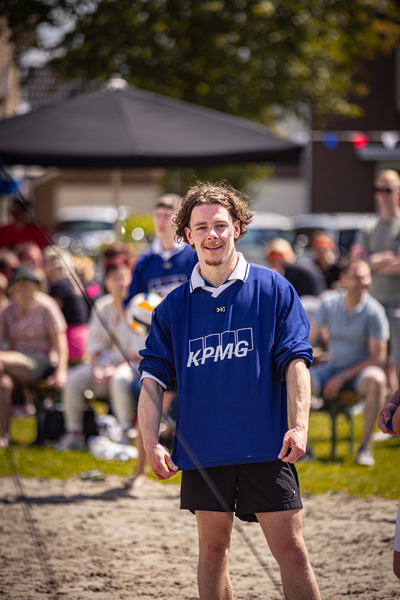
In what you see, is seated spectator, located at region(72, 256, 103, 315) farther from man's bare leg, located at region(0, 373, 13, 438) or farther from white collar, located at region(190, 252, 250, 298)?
white collar, located at region(190, 252, 250, 298)

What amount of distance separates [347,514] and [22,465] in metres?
2.86

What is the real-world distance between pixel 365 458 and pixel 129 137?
4.04 m

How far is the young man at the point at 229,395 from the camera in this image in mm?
2658

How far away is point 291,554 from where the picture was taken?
2627 mm

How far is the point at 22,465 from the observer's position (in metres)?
6.20

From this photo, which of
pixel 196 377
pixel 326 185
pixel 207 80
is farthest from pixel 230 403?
pixel 326 185

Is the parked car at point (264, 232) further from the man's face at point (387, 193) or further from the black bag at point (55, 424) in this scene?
the black bag at point (55, 424)

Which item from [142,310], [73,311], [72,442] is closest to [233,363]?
[142,310]

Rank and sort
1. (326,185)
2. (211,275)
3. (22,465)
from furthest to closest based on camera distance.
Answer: (326,185)
(22,465)
(211,275)

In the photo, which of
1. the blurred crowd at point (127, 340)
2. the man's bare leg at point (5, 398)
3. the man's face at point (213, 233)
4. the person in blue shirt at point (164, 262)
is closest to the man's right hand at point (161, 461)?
the man's face at point (213, 233)

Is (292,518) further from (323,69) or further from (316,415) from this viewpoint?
(323,69)

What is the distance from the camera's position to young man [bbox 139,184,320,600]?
8.72 feet

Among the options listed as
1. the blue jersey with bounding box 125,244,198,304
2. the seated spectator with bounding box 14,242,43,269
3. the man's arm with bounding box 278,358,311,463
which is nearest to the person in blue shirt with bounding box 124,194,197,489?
the blue jersey with bounding box 125,244,198,304

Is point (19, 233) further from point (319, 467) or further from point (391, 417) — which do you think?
point (391, 417)
